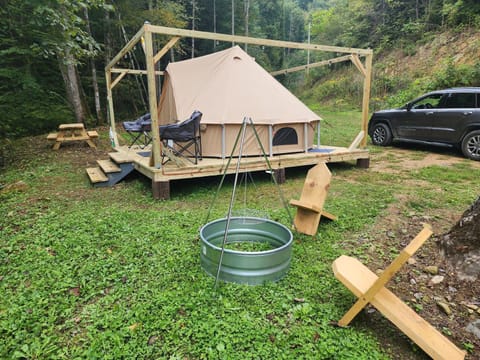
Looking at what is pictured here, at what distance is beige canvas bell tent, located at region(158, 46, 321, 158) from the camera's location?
5785mm

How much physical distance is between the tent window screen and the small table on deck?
558 centimetres

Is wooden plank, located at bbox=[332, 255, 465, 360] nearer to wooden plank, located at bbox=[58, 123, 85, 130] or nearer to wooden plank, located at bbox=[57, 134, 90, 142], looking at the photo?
wooden plank, located at bbox=[57, 134, 90, 142]

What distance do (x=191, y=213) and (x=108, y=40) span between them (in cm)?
1187

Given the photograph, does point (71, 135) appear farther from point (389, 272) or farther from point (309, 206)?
point (389, 272)

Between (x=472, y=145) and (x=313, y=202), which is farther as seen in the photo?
(x=472, y=145)

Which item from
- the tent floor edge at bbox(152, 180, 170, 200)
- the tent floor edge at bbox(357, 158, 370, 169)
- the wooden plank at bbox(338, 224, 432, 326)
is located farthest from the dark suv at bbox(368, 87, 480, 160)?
the tent floor edge at bbox(152, 180, 170, 200)

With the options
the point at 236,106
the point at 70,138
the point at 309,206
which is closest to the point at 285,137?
the point at 236,106

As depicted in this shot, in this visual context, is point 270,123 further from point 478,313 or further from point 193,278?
point 478,313

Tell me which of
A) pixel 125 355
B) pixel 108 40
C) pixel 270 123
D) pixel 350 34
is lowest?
pixel 125 355

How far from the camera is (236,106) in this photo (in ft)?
19.4

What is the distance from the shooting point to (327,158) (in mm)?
6270

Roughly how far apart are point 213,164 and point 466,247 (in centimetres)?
363

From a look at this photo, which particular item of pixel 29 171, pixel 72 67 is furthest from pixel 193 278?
pixel 72 67

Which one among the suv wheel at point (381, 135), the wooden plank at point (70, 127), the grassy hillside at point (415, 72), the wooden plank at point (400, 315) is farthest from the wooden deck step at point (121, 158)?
the grassy hillside at point (415, 72)
